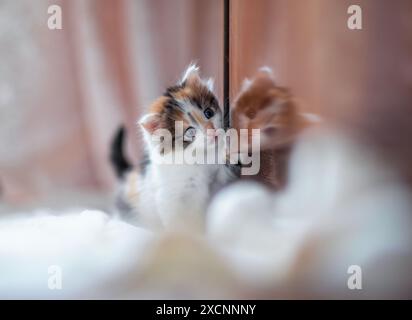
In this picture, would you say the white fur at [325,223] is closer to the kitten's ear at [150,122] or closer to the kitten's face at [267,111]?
the kitten's face at [267,111]

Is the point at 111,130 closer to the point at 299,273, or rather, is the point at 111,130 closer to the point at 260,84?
the point at 260,84

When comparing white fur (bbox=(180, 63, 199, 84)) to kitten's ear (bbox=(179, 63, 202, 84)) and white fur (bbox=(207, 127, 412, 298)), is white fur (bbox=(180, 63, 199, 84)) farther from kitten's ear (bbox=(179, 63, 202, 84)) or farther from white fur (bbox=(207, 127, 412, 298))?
white fur (bbox=(207, 127, 412, 298))

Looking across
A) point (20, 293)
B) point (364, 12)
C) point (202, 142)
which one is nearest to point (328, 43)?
point (364, 12)

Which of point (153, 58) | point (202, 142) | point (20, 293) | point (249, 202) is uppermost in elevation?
point (153, 58)

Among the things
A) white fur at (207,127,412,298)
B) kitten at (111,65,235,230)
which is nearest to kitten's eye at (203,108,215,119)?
kitten at (111,65,235,230)

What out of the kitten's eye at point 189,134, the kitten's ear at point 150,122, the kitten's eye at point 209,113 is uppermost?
the kitten's eye at point 209,113

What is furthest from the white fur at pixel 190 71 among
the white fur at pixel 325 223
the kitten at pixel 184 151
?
the white fur at pixel 325 223
